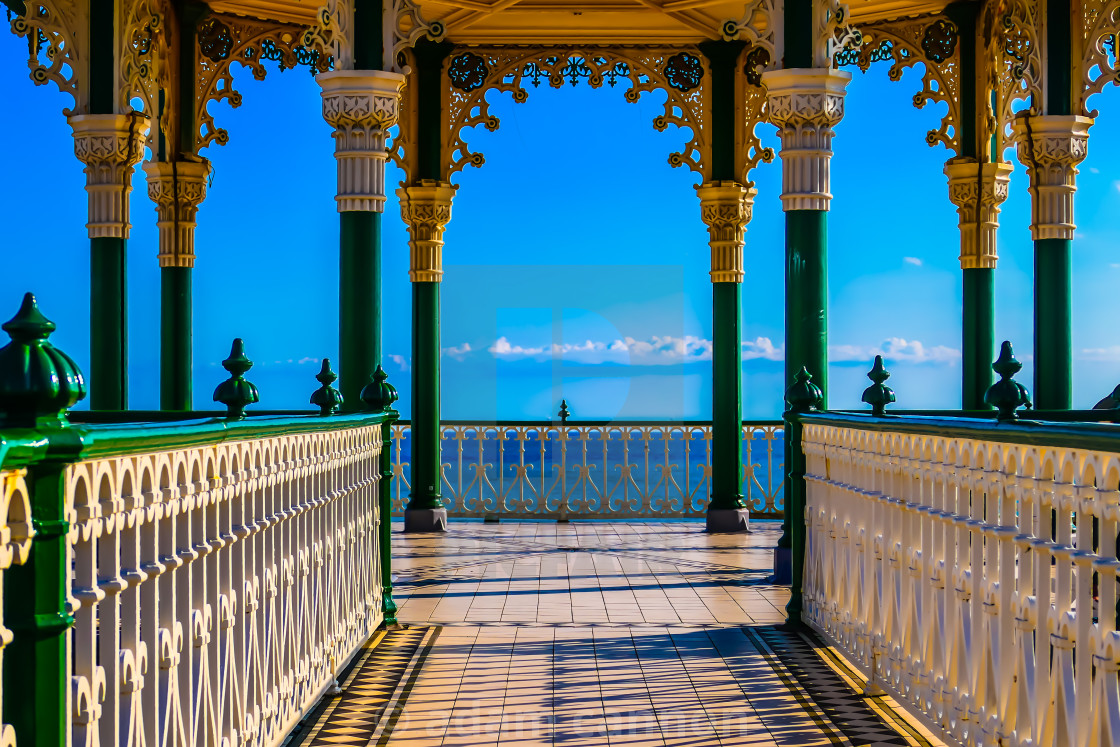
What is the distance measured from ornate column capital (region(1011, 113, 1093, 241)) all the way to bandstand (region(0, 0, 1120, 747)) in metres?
0.02

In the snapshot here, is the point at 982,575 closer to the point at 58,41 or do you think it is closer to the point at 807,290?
the point at 807,290

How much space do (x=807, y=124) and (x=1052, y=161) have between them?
2.20 meters

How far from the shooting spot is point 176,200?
969cm

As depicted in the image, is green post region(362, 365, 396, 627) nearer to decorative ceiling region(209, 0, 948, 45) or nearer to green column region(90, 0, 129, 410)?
green column region(90, 0, 129, 410)

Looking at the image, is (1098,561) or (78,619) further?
(1098,561)

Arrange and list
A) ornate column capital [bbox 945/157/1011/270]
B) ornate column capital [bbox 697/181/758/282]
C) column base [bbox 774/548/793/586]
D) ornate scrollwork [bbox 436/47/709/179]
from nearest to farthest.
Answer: column base [bbox 774/548/793/586] → ornate column capital [bbox 945/157/1011/270] → ornate scrollwork [bbox 436/47/709/179] → ornate column capital [bbox 697/181/758/282]

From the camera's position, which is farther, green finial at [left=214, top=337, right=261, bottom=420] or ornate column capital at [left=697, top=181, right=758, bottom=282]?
ornate column capital at [left=697, top=181, right=758, bottom=282]

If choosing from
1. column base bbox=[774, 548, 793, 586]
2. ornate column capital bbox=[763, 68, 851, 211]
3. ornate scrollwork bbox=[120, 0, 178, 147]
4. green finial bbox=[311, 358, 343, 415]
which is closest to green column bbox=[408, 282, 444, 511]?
ornate scrollwork bbox=[120, 0, 178, 147]

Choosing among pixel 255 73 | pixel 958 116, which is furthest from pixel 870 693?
pixel 255 73

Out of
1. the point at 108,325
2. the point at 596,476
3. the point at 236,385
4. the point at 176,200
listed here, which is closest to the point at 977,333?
the point at 596,476

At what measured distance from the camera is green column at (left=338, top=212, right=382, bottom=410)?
22.7ft

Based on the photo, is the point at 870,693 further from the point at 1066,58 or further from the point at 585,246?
the point at 585,246

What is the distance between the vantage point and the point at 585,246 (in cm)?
3269

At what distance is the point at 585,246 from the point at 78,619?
102 feet
